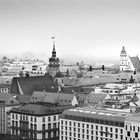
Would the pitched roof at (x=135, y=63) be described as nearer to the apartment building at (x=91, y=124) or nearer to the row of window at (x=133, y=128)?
the apartment building at (x=91, y=124)

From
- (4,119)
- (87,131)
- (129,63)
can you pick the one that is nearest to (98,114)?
(87,131)

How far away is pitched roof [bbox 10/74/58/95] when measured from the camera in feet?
331

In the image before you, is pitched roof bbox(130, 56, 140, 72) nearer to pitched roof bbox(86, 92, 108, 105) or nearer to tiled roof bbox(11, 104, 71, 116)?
pitched roof bbox(86, 92, 108, 105)

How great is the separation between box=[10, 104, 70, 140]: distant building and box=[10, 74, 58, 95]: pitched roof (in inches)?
813

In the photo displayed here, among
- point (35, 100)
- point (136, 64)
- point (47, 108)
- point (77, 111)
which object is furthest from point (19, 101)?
point (136, 64)

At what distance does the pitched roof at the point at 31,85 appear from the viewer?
331 ft

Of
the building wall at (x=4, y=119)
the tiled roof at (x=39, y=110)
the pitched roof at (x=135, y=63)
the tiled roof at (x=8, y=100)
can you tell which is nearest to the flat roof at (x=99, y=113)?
the tiled roof at (x=39, y=110)

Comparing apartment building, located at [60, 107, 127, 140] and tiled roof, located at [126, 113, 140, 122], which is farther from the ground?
tiled roof, located at [126, 113, 140, 122]

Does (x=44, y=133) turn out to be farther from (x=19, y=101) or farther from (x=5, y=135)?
(x=19, y=101)

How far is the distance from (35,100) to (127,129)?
31407 millimetres

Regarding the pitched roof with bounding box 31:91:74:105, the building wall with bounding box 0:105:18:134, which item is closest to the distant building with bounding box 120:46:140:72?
the pitched roof with bounding box 31:91:74:105

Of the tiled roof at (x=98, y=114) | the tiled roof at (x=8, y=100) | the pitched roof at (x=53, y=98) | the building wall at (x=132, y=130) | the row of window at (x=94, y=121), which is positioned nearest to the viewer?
the building wall at (x=132, y=130)

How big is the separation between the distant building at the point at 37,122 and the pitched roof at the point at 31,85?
20650mm

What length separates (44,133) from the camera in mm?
76750
